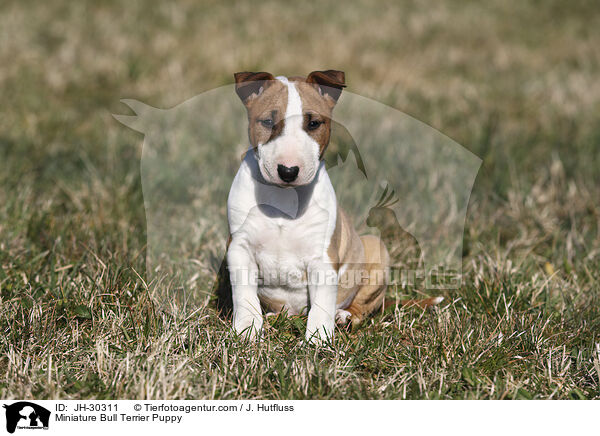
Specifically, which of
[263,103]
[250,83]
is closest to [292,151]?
[263,103]

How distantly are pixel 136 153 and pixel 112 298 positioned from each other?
3.10m

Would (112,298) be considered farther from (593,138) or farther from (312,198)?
(593,138)

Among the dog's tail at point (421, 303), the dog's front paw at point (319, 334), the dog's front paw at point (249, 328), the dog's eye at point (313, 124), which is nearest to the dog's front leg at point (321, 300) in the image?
the dog's front paw at point (319, 334)

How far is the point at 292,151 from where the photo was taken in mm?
2951

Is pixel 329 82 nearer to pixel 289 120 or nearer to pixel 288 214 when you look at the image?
pixel 289 120

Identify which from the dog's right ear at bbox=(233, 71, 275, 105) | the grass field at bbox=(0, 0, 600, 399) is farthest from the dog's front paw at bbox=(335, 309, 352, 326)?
the dog's right ear at bbox=(233, 71, 275, 105)

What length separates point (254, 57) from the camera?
902 centimetres

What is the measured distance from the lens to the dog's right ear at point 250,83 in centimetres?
313

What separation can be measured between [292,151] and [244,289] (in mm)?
869

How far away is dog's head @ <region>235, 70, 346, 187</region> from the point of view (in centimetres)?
296

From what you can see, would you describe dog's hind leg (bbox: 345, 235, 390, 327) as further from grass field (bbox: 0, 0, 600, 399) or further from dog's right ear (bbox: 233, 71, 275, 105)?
dog's right ear (bbox: 233, 71, 275, 105)

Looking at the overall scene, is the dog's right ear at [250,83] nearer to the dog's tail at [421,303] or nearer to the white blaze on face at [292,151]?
the white blaze on face at [292,151]
